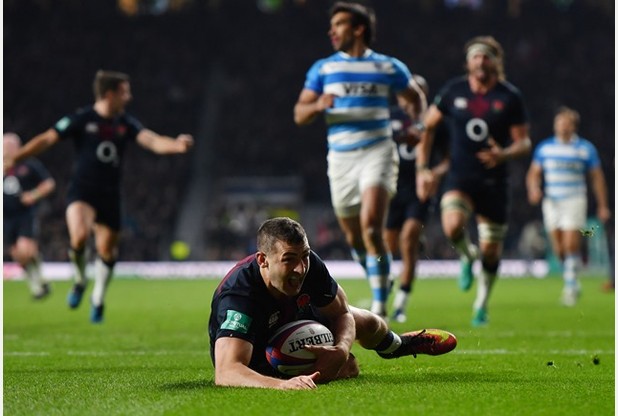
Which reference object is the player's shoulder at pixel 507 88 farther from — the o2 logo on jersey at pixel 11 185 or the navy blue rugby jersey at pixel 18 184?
the o2 logo on jersey at pixel 11 185

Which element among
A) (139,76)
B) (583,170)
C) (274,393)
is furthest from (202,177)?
(274,393)

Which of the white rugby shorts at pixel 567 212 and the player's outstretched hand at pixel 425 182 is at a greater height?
the player's outstretched hand at pixel 425 182

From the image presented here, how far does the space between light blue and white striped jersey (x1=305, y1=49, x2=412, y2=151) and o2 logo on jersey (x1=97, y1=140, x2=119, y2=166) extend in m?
2.50

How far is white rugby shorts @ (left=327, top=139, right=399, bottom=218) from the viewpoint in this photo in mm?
8609

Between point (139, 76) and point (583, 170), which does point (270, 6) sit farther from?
point (583, 170)

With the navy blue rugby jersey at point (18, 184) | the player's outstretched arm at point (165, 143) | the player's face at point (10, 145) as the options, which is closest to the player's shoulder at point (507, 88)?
the player's outstretched arm at point (165, 143)

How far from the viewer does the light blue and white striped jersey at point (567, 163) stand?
14031 millimetres

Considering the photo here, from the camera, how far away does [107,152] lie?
10492 mm

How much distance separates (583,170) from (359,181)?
6.26 meters

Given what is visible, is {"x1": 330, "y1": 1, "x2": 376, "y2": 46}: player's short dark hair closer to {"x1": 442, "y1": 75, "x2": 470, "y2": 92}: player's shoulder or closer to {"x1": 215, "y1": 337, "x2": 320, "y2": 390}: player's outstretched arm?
{"x1": 442, "y1": 75, "x2": 470, "y2": 92}: player's shoulder

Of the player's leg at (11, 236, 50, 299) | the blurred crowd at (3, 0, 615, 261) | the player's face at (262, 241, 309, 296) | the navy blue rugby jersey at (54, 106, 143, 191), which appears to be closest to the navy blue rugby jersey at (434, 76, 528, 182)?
the navy blue rugby jersey at (54, 106, 143, 191)

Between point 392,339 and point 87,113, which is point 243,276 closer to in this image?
point 392,339

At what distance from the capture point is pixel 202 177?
98.8 ft

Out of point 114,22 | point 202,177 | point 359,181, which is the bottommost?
point 202,177
